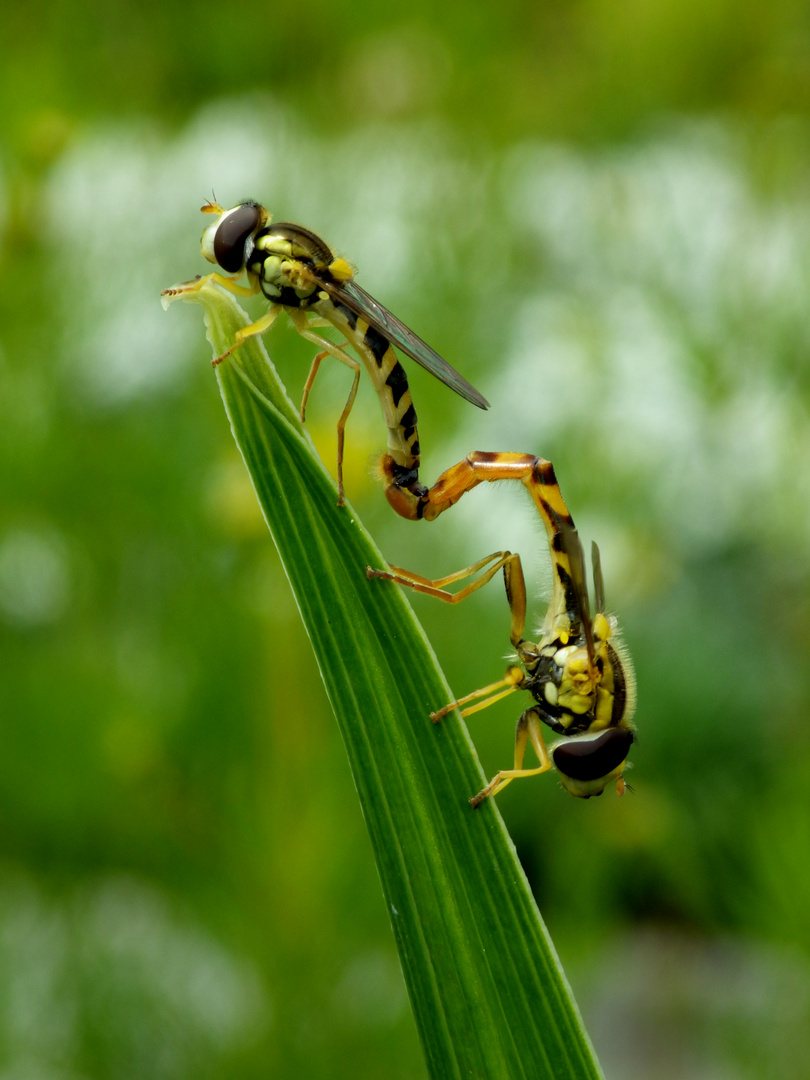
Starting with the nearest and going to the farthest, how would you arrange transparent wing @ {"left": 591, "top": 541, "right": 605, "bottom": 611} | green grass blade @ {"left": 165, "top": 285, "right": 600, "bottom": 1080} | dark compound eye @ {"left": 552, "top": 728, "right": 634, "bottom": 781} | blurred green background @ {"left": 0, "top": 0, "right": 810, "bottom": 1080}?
1. green grass blade @ {"left": 165, "top": 285, "right": 600, "bottom": 1080}
2. dark compound eye @ {"left": 552, "top": 728, "right": 634, "bottom": 781}
3. transparent wing @ {"left": 591, "top": 541, "right": 605, "bottom": 611}
4. blurred green background @ {"left": 0, "top": 0, "right": 810, "bottom": 1080}

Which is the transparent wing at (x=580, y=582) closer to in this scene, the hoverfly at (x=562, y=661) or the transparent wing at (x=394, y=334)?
the hoverfly at (x=562, y=661)

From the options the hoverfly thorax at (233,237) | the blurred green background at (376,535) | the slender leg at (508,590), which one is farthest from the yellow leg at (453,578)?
the blurred green background at (376,535)

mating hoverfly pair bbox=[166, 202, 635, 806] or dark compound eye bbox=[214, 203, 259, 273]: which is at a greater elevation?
dark compound eye bbox=[214, 203, 259, 273]

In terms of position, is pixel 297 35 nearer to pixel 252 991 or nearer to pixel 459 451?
pixel 459 451

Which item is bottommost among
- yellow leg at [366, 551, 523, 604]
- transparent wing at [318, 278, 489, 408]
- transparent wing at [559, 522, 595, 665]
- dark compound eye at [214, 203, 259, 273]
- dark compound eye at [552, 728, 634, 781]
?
dark compound eye at [552, 728, 634, 781]

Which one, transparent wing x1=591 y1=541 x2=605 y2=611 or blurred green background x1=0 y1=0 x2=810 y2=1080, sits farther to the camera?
blurred green background x1=0 y1=0 x2=810 y2=1080

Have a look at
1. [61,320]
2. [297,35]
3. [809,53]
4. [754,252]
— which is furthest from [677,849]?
[297,35]

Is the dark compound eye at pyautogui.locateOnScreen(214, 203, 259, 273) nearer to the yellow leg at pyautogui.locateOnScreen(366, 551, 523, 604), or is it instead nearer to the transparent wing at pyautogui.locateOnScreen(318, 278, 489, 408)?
the transparent wing at pyautogui.locateOnScreen(318, 278, 489, 408)

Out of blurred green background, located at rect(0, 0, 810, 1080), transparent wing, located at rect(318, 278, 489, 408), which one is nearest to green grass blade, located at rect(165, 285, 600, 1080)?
transparent wing, located at rect(318, 278, 489, 408)
